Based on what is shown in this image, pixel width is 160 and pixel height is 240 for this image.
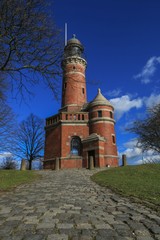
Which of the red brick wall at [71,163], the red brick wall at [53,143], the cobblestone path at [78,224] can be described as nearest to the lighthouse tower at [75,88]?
the red brick wall at [53,143]

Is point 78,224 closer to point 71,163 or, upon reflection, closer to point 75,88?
point 71,163

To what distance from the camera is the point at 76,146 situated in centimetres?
2925

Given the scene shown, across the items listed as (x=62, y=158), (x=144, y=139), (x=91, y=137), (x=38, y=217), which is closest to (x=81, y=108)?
(x=91, y=137)

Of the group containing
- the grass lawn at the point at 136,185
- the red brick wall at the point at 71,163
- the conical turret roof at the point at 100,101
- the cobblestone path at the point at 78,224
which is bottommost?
the cobblestone path at the point at 78,224

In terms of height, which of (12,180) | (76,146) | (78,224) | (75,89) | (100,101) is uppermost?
(75,89)

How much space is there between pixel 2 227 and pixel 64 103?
31120mm

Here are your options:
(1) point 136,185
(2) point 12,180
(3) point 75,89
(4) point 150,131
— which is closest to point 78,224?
(1) point 136,185

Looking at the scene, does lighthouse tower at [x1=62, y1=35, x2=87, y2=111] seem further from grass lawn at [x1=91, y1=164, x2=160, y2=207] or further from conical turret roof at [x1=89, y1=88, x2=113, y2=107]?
grass lawn at [x1=91, y1=164, x2=160, y2=207]

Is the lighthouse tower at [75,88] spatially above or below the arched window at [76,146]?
above

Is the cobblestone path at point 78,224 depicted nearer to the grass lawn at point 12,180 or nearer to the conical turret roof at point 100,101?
the grass lawn at point 12,180

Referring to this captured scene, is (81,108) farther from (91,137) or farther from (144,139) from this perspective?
(144,139)

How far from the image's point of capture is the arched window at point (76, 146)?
28.7m

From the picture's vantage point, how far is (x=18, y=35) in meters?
7.74

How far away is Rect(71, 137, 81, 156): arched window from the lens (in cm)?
2873
